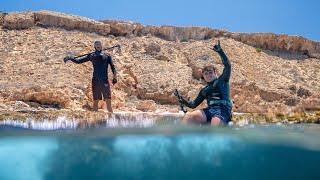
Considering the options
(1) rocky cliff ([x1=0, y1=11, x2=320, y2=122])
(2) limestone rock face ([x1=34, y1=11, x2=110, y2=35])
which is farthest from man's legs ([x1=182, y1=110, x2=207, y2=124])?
(2) limestone rock face ([x1=34, y1=11, x2=110, y2=35])

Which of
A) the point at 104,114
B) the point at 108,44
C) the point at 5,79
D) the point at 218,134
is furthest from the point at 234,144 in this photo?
the point at 108,44

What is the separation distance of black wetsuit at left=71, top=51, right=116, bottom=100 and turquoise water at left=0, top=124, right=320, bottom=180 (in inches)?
120

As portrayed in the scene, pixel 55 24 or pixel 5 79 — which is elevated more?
pixel 55 24

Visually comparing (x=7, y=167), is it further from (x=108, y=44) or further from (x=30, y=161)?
(x=108, y=44)

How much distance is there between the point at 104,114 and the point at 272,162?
3.27 m

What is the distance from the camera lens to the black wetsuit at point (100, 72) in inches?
519

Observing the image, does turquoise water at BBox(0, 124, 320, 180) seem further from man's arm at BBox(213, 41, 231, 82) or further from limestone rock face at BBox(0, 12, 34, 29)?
limestone rock face at BBox(0, 12, 34, 29)

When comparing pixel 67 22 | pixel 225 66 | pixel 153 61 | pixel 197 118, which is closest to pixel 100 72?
pixel 197 118

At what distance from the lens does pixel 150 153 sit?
34.7 feet

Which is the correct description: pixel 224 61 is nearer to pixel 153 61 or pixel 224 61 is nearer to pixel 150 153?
pixel 150 153

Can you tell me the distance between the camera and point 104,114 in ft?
35.6

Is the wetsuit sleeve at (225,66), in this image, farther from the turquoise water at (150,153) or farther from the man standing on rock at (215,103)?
the turquoise water at (150,153)

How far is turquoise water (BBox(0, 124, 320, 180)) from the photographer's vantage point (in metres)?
10.3

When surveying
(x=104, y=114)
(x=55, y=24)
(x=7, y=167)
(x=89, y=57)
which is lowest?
(x=7, y=167)
